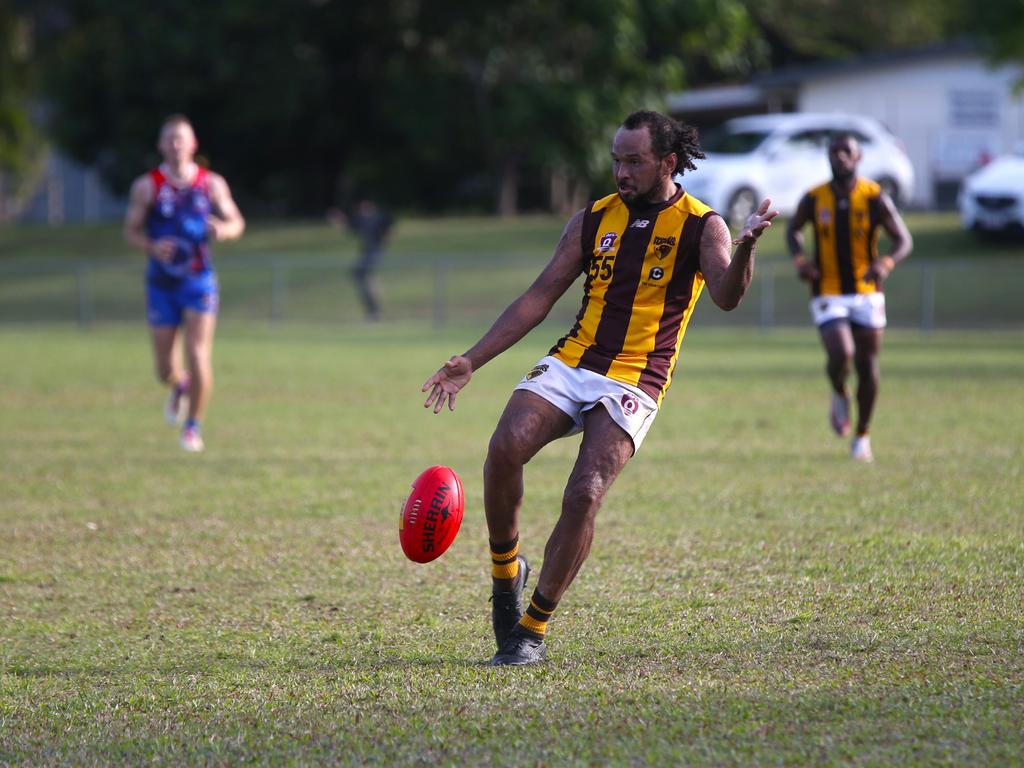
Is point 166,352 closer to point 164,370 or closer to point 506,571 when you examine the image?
point 164,370

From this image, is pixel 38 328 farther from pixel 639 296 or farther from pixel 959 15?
pixel 959 15

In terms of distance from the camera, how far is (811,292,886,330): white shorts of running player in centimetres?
1052

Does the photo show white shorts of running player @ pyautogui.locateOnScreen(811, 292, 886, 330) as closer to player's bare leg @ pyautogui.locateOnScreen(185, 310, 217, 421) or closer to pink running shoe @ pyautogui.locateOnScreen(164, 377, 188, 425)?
player's bare leg @ pyautogui.locateOnScreen(185, 310, 217, 421)

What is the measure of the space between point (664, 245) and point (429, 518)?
4.59 ft

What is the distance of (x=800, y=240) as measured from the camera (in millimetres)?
11203

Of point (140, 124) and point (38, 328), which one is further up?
point (140, 124)

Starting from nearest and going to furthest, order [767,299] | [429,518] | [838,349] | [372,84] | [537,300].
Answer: [429,518] < [537,300] < [838,349] < [767,299] < [372,84]

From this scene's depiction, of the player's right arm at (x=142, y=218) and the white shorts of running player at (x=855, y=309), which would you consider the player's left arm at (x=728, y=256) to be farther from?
the player's right arm at (x=142, y=218)

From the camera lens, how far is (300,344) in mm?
23906

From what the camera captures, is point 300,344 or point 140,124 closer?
point 300,344

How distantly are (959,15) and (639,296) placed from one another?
1889 inches

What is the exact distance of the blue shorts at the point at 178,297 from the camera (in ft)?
36.6

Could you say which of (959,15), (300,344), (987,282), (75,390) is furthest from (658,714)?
(959,15)

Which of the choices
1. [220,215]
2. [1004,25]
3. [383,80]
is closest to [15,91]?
[383,80]
